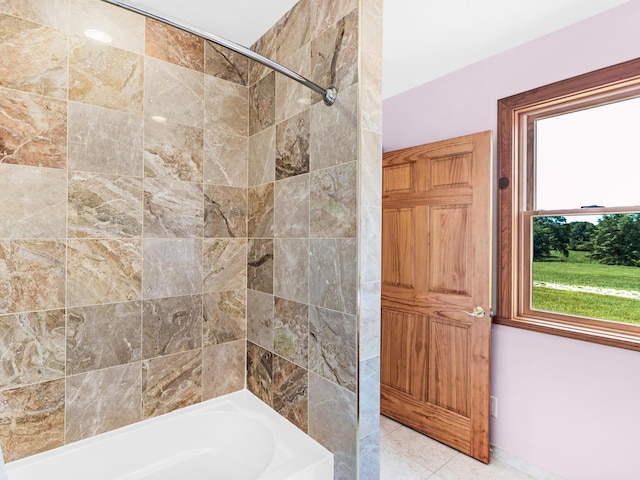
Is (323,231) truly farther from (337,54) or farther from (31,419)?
(31,419)

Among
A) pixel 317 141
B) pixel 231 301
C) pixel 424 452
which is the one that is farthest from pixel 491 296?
pixel 231 301

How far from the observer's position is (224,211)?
1.83m

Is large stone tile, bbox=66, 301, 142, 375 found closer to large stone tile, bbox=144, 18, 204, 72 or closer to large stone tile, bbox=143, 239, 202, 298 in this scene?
large stone tile, bbox=143, 239, 202, 298

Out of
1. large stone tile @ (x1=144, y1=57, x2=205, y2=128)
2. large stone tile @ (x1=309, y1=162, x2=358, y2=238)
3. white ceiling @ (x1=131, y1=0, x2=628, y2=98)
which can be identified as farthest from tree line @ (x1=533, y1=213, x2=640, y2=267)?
large stone tile @ (x1=144, y1=57, x2=205, y2=128)

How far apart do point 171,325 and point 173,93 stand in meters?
1.18

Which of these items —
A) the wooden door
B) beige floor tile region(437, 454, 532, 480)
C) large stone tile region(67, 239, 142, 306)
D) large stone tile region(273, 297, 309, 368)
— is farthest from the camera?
the wooden door

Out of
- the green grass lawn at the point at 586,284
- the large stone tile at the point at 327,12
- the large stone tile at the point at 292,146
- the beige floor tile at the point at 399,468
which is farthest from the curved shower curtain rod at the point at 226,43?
the beige floor tile at the point at 399,468

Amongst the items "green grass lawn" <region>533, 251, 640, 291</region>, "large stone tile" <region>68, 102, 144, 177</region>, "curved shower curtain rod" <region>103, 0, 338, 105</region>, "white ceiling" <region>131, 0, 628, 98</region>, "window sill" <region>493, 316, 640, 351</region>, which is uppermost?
"white ceiling" <region>131, 0, 628, 98</region>

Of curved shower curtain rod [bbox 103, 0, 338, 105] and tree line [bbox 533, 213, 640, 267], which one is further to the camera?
tree line [bbox 533, 213, 640, 267]

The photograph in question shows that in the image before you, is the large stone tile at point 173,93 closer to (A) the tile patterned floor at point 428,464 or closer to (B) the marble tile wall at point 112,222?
(B) the marble tile wall at point 112,222

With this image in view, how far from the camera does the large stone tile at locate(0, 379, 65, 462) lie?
1287mm

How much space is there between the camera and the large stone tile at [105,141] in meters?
1.41

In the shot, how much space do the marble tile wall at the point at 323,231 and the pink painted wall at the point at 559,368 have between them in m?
1.17

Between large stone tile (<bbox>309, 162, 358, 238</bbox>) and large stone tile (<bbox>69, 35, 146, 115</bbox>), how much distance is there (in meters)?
0.95
